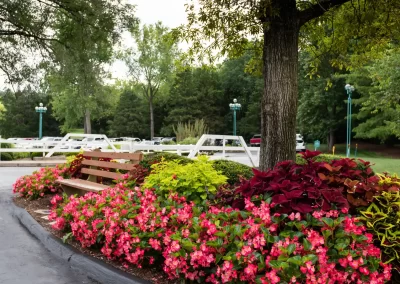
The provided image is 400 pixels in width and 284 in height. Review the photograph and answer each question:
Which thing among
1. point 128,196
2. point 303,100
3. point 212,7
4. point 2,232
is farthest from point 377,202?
point 303,100

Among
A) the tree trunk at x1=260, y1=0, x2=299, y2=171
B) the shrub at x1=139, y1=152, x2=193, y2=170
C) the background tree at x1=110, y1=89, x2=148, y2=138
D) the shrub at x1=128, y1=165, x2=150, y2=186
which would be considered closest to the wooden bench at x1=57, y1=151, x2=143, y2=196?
the shrub at x1=139, y1=152, x2=193, y2=170

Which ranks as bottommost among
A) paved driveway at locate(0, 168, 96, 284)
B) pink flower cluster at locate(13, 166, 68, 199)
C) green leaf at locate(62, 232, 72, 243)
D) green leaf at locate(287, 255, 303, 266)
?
paved driveway at locate(0, 168, 96, 284)

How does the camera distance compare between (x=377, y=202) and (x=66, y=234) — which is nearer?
(x=377, y=202)

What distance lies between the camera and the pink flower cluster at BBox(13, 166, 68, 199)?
8.73 meters

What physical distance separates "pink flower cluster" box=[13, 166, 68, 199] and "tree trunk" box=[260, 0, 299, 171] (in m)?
5.03

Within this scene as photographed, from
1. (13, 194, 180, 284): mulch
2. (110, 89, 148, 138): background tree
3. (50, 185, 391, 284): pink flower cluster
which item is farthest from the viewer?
(110, 89, 148, 138): background tree

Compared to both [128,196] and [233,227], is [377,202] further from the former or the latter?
[128,196]

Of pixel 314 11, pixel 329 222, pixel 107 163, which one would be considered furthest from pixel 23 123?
pixel 329 222

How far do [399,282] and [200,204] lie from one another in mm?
2143

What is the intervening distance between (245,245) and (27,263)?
2.91 metres

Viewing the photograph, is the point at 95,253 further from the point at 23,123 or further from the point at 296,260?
the point at 23,123

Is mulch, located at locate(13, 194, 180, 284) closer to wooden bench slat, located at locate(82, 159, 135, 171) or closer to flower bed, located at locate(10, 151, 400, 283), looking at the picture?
flower bed, located at locate(10, 151, 400, 283)

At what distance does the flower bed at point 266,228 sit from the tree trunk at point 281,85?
1.39m

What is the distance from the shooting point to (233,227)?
3.63m
